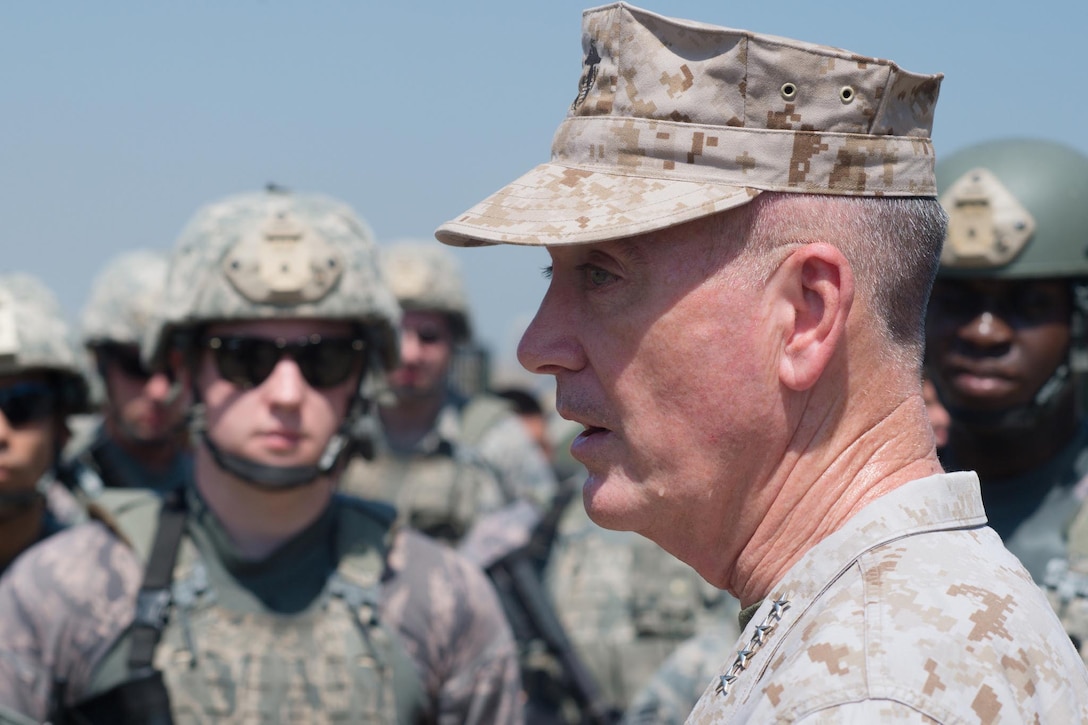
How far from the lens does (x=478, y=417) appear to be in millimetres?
11789

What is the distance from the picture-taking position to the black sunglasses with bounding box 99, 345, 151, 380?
8.85 metres

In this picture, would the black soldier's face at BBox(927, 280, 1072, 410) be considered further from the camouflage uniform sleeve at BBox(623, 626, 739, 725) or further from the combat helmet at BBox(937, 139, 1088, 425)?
the camouflage uniform sleeve at BBox(623, 626, 739, 725)

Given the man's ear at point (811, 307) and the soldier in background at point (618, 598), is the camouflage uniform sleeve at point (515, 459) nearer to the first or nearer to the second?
the soldier in background at point (618, 598)

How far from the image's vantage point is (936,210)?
2.23 m

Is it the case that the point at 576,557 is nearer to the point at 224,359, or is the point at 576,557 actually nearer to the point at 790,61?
the point at 224,359

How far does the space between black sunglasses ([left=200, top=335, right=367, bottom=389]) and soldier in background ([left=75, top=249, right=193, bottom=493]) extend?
140 inches

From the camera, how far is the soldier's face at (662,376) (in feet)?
6.79

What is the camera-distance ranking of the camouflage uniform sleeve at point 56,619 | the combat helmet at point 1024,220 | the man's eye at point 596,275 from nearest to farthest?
the man's eye at point 596,275
the camouflage uniform sleeve at point 56,619
the combat helmet at point 1024,220

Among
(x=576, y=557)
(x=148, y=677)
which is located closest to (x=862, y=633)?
(x=148, y=677)

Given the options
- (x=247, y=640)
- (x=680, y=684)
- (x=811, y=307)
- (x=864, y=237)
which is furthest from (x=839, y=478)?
(x=680, y=684)

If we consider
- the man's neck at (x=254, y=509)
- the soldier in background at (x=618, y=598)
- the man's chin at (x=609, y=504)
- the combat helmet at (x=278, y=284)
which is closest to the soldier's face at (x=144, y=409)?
the soldier in background at (x=618, y=598)

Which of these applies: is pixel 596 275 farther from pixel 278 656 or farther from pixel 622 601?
pixel 622 601

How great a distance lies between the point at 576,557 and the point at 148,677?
5.21 m

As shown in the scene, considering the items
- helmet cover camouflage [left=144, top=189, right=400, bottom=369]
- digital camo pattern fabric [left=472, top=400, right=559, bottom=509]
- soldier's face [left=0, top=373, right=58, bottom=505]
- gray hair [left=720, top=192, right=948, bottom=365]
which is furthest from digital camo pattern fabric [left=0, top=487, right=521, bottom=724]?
digital camo pattern fabric [left=472, top=400, right=559, bottom=509]
